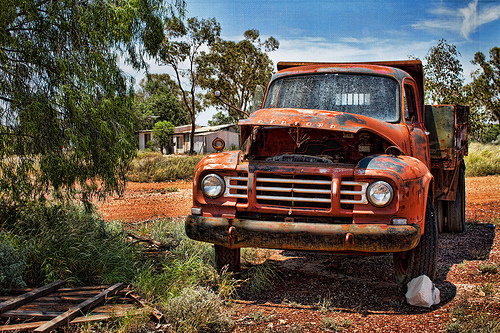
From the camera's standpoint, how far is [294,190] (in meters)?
4.05

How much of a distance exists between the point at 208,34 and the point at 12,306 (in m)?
32.9

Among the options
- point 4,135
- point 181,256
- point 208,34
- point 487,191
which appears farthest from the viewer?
point 208,34

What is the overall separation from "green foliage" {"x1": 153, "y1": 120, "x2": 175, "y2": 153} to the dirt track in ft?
122

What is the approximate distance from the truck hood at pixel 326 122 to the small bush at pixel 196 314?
67.6 inches

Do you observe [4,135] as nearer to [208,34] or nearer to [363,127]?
[363,127]

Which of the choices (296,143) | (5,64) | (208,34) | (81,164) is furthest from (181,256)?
(208,34)

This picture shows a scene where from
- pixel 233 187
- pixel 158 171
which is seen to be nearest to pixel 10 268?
pixel 233 187

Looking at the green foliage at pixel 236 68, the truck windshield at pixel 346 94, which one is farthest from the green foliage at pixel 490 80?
the truck windshield at pixel 346 94

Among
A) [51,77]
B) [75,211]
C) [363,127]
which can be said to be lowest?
[75,211]

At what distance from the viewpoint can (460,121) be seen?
6.87m

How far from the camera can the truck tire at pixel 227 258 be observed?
474cm

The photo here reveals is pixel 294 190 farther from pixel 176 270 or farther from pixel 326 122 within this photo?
pixel 176 270

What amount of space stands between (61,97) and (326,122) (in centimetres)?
314

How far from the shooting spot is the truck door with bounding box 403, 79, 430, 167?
4.95 m
